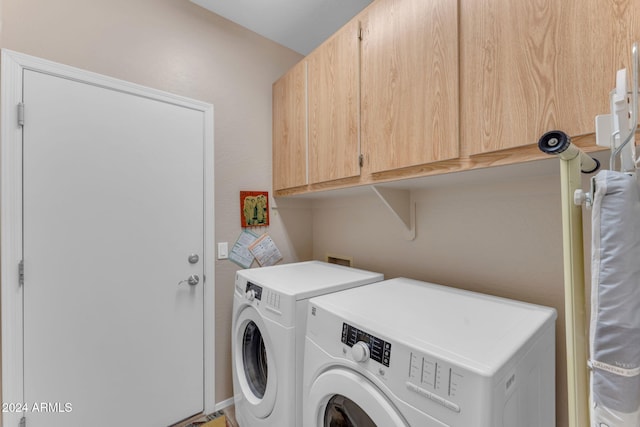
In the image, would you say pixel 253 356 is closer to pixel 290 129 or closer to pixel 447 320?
pixel 447 320

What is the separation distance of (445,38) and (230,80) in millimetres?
1468

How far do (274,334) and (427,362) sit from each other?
0.74m

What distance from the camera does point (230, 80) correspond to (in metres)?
1.95

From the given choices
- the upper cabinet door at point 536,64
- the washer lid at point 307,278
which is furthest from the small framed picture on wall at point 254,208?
the upper cabinet door at point 536,64

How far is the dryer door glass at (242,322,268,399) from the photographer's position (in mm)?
1541

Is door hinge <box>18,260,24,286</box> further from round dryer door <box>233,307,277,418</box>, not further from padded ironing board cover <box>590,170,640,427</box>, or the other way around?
padded ironing board cover <box>590,170,640,427</box>

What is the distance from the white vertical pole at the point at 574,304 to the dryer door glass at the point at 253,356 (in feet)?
4.38

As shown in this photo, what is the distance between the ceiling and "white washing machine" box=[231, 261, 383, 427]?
1.70 metres

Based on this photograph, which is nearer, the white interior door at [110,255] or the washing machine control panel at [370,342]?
the washing machine control panel at [370,342]

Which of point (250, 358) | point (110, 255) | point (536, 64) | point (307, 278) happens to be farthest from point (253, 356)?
point (536, 64)

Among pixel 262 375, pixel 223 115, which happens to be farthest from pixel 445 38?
pixel 262 375

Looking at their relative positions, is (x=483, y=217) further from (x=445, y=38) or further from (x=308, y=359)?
(x=308, y=359)

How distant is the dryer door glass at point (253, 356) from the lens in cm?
154

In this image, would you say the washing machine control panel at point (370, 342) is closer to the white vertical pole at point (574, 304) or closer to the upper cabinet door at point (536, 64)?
the white vertical pole at point (574, 304)
